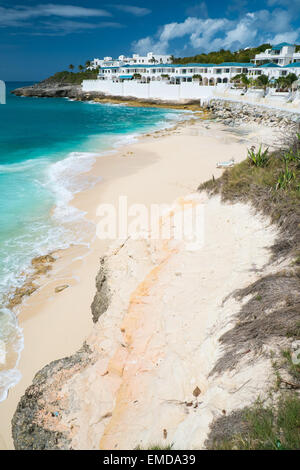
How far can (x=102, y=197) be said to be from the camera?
50.9 ft

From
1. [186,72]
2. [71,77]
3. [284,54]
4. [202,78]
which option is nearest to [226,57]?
[186,72]

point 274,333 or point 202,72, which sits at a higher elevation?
point 202,72

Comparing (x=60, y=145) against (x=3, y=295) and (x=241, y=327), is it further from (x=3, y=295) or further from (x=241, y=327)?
(x=241, y=327)

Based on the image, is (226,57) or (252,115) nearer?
(252,115)

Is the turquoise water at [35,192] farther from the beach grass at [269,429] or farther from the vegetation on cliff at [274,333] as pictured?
the beach grass at [269,429]

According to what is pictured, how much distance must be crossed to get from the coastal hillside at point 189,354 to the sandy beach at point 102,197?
3.73 feet

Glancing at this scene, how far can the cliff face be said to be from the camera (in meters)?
3.65

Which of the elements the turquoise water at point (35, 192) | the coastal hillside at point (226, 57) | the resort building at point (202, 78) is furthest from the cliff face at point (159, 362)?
the coastal hillside at point (226, 57)

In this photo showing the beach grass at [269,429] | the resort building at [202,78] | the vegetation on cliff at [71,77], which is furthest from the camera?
the vegetation on cliff at [71,77]

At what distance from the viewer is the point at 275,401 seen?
309cm

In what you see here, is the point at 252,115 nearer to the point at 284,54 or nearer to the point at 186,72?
the point at 284,54

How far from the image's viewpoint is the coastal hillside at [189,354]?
3268 millimetres

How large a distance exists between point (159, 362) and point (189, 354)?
508 mm
